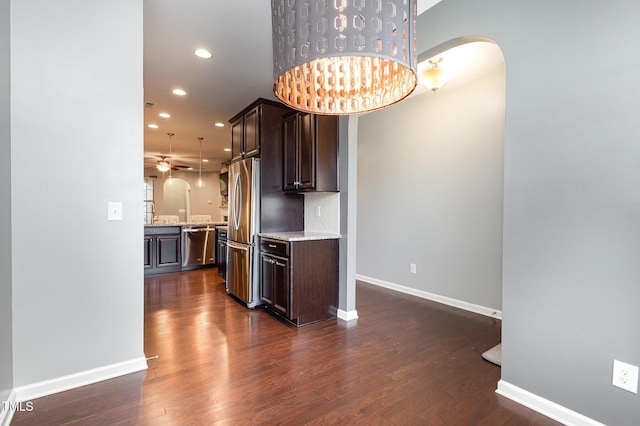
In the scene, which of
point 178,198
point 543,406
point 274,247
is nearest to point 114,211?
point 274,247

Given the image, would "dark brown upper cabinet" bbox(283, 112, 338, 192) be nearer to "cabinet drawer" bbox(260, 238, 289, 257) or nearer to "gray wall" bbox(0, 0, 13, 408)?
"cabinet drawer" bbox(260, 238, 289, 257)

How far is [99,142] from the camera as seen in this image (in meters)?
2.05

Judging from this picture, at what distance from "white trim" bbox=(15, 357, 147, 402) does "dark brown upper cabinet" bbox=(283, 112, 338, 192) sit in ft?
7.08

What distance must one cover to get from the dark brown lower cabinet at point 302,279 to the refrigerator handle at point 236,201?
667mm

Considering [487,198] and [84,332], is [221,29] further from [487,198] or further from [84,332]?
[487,198]

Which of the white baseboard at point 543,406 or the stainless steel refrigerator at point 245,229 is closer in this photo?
the white baseboard at point 543,406

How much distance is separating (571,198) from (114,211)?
2.84 meters

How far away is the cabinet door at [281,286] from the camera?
10.1 ft

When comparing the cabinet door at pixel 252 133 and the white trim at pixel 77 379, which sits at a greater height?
the cabinet door at pixel 252 133

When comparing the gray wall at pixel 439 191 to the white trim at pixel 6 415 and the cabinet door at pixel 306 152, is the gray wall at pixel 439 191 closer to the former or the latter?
the cabinet door at pixel 306 152

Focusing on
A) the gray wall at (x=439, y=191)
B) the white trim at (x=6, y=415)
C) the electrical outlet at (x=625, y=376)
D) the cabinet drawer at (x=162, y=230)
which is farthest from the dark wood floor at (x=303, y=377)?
the cabinet drawer at (x=162, y=230)

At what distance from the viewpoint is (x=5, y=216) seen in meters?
1.71

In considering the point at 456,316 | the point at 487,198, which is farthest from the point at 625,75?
the point at 456,316

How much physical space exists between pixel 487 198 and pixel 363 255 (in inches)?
86.3
